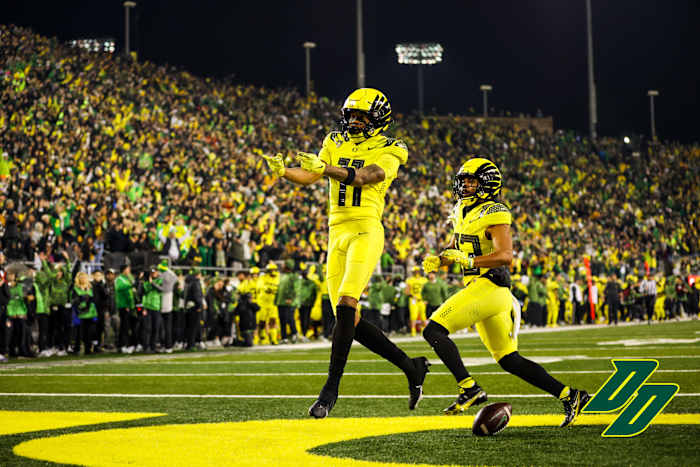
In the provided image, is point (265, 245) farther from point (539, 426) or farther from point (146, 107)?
point (539, 426)

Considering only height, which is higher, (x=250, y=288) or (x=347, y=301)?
(x=347, y=301)

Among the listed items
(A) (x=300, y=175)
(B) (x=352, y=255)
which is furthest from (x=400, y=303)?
(A) (x=300, y=175)

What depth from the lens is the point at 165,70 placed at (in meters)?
32.0

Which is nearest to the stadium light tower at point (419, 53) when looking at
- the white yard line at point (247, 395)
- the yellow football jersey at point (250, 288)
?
the yellow football jersey at point (250, 288)

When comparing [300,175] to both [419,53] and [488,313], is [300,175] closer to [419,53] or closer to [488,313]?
[488,313]


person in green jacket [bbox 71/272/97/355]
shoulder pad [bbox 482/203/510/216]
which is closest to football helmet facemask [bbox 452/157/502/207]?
shoulder pad [bbox 482/203/510/216]

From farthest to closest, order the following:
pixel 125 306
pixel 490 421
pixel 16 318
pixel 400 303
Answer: pixel 400 303 → pixel 125 306 → pixel 16 318 → pixel 490 421

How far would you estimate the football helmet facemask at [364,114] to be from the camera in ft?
20.7

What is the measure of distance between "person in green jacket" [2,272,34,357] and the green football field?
310 centimetres

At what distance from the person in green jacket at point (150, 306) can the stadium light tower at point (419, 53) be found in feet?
135

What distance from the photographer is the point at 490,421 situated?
5.49m

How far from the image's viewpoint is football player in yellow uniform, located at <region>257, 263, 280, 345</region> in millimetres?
19344

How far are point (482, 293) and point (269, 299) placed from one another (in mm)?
13678

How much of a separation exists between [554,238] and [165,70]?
15629 millimetres
